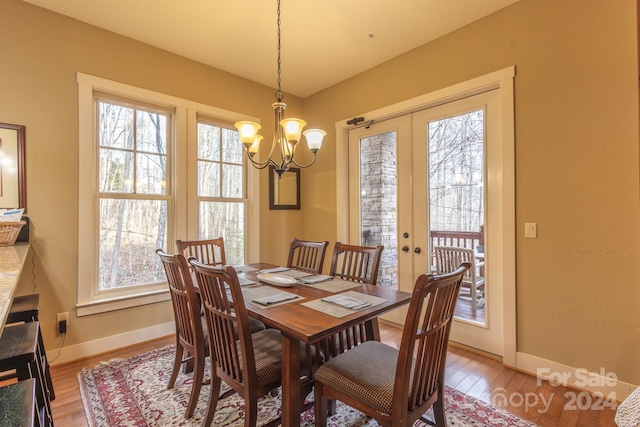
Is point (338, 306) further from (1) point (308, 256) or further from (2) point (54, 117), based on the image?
(2) point (54, 117)

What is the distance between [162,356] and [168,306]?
590mm

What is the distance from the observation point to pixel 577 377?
2.12 meters

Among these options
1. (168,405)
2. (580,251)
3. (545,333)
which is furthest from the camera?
(545,333)

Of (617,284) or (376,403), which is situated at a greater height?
(617,284)

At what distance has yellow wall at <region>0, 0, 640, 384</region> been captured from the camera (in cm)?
198

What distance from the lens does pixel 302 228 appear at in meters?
4.27

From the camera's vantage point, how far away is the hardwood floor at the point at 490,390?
1823mm

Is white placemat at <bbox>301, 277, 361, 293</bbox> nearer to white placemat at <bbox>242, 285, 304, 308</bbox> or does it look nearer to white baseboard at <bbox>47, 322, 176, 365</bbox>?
white placemat at <bbox>242, 285, 304, 308</bbox>

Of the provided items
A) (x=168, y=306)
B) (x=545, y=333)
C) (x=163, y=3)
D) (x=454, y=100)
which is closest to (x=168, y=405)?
(x=168, y=306)

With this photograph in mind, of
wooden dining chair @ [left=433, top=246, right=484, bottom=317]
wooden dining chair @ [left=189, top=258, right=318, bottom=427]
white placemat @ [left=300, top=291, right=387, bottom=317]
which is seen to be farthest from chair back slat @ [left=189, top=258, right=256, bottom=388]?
wooden dining chair @ [left=433, top=246, right=484, bottom=317]

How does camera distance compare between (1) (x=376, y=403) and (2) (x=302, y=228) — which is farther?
(2) (x=302, y=228)

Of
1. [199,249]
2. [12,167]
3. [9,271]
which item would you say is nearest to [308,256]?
[199,249]

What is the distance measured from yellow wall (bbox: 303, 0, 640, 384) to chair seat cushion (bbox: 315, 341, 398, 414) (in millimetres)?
1468

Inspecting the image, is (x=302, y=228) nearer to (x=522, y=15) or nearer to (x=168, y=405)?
(x=168, y=405)
